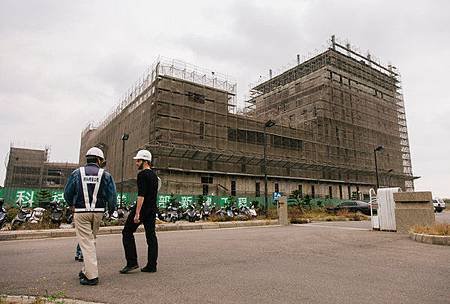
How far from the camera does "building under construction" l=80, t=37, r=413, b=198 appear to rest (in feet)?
113

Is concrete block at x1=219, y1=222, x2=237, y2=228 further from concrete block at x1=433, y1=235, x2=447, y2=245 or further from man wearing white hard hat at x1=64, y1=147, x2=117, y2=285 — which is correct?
man wearing white hard hat at x1=64, y1=147, x2=117, y2=285

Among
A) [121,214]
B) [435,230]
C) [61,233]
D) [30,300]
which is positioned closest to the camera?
[30,300]

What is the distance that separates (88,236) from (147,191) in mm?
1031

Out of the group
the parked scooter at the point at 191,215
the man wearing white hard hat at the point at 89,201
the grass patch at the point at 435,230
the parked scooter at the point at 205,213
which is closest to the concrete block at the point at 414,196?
the grass patch at the point at 435,230

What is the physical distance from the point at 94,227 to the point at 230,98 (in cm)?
3639

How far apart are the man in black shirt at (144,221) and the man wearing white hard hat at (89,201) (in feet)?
1.28

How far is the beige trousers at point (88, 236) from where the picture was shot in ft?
13.4

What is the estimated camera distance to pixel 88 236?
430 cm

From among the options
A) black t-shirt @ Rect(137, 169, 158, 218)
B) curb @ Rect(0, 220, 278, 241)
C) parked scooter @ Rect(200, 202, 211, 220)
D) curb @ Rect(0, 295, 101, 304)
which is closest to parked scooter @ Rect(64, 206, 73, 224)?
curb @ Rect(0, 220, 278, 241)

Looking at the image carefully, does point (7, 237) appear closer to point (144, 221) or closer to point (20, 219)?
point (20, 219)

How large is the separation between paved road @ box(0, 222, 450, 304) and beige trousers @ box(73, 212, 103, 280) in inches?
8.8

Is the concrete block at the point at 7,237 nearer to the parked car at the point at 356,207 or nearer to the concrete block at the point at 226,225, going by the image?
the concrete block at the point at 226,225

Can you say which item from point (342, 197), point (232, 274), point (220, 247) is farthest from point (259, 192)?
point (232, 274)

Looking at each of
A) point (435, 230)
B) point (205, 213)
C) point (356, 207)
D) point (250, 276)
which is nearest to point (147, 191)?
point (250, 276)
